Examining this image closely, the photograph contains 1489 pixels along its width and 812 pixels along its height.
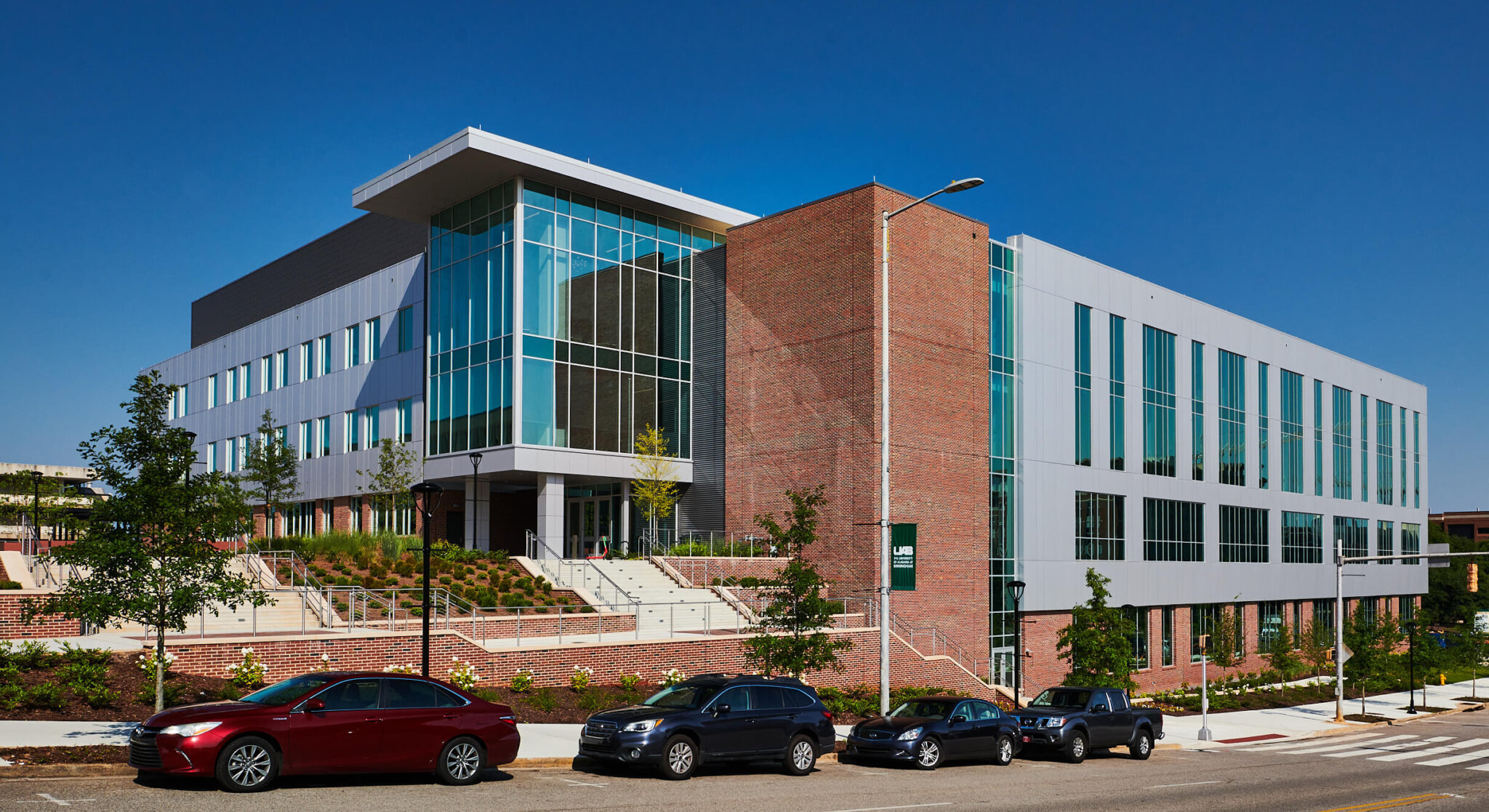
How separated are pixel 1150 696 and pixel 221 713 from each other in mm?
41979

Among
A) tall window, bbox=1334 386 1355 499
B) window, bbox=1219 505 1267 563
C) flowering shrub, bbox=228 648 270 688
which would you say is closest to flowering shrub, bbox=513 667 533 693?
flowering shrub, bbox=228 648 270 688

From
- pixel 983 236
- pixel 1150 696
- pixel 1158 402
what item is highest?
pixel 983 236

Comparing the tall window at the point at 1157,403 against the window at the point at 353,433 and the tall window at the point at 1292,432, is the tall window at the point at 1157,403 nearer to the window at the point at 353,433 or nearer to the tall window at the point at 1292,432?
the tall window at the point at 1292,432

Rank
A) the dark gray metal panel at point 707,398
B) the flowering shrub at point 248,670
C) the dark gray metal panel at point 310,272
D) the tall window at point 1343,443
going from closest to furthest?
the flowering shrub at point 248,670, the dark gray metal panel at point 707,398, the dark gray metal panel at point 310,272, the tall window at point 1343,443

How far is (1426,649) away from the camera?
53156 millimetres

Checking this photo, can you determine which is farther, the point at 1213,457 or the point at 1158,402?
the point at 1213,457

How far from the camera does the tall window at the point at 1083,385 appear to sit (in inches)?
1948

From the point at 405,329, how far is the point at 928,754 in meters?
37.1

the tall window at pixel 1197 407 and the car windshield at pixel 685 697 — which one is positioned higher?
the tall window at pixel 1197 407

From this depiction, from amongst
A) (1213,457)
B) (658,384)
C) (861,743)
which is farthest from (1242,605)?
(861,743)

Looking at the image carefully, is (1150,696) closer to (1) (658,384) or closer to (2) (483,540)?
(1) (658,384)

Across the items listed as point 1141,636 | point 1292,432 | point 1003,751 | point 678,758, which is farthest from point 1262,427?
point 678,758

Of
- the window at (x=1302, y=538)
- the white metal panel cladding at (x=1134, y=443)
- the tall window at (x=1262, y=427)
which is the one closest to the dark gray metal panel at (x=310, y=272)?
the white metal panel cladding at (x=1134, y=443)

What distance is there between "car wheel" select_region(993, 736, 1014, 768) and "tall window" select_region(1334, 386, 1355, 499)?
55.9m
